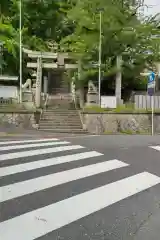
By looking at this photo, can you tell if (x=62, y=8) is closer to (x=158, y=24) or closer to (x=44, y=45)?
(x=44, y=45)

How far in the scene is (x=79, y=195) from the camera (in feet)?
18.7

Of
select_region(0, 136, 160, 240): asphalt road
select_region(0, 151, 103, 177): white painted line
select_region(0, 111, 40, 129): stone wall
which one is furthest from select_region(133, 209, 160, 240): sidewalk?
select_region(0, 111, 40, 129): stone wall

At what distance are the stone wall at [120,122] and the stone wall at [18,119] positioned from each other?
3.19 metres

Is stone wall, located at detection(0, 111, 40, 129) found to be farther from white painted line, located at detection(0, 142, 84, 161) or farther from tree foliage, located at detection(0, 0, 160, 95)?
white painted line, located at detection(0, 142, 84, 161)

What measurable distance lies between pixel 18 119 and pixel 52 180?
16.1 metres

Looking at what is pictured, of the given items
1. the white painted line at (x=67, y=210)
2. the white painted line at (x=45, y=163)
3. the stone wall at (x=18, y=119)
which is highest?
the stone wall at (x=18, y=119)

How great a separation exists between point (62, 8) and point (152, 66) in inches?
344

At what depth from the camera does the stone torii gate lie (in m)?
26.5

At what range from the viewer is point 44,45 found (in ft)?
102

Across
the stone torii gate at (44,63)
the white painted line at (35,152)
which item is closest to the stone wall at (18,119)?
the stone torii gate at (44,63)

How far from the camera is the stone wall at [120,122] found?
74.3ft

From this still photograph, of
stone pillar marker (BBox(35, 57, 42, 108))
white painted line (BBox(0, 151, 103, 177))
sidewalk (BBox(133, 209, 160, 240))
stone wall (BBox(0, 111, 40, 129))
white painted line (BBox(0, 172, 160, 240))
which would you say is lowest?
sidewalk (BBox(133, 209, 160, 240))

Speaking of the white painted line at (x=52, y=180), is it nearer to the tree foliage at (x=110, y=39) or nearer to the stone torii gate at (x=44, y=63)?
the stone torii gate at (x=44, y=63)

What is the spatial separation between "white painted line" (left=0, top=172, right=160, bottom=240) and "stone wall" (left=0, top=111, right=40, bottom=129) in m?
16.1
